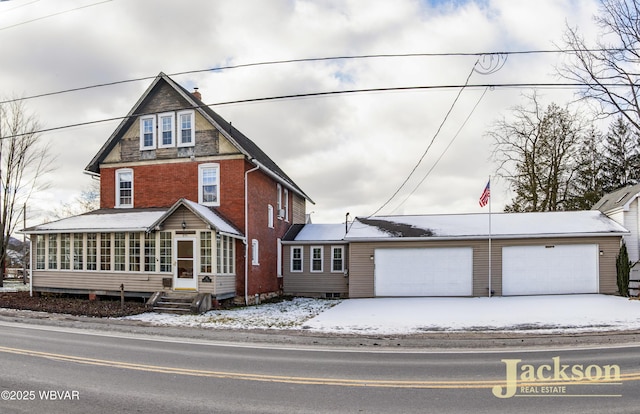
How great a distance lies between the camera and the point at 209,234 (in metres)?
19.6

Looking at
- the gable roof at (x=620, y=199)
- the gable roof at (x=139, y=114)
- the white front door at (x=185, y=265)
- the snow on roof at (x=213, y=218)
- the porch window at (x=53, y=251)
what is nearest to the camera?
the snow on roof at (x=213, y=218)

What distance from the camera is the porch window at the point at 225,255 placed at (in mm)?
19766

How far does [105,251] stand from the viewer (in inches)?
832

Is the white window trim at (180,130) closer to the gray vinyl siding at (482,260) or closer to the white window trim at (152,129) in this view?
the white window trim at (152,129)

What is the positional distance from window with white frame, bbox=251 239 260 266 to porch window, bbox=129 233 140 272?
518 centimetres

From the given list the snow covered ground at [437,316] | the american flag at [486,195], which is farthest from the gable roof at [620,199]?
the american flag at [486,195]

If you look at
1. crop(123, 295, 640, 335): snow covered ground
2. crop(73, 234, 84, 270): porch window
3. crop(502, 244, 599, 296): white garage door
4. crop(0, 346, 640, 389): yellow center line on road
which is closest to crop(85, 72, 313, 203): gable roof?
crop(73, 234, 84, 270): porch window

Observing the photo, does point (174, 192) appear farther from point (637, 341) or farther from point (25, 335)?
point (637, 341)

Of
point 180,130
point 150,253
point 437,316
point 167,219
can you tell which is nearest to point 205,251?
point 167,219

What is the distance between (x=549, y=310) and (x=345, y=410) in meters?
13.9

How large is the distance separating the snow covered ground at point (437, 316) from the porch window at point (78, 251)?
600cm

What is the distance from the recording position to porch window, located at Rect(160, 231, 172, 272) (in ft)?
66.0

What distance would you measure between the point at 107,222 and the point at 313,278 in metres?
11.5

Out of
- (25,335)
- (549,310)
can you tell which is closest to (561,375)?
(549,310)
